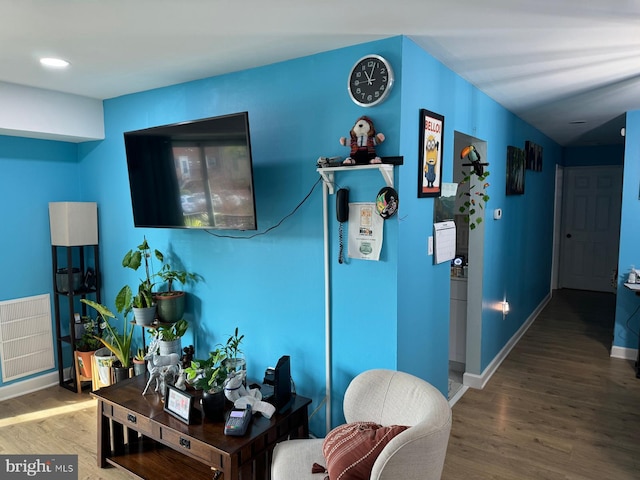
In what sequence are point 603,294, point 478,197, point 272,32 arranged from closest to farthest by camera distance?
point 272,32 → point 478,197 → point 603,294

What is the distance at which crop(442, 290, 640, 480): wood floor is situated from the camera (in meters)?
2.56

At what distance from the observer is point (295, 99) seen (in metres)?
2.53

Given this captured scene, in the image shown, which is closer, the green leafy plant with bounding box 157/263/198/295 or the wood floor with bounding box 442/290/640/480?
the wood floor with bounding box 442/290/640/480

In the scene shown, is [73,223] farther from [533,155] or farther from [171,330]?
[533,155]

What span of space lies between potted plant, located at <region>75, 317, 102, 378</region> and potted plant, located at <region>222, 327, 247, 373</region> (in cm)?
128

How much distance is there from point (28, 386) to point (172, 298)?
5.26ft

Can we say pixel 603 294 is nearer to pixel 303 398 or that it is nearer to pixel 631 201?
pixel 631 201

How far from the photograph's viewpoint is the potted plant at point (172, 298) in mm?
3035

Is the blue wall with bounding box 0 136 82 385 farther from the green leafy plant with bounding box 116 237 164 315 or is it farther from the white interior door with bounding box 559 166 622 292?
the white interior door with bounding box 559 166 622 292

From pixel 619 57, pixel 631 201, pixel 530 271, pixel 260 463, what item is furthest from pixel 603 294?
pixel 260 463

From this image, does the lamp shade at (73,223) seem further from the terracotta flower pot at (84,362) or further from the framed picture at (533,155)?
the framed picture at (533,155)

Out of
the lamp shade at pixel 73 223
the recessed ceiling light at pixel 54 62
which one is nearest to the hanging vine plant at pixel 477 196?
the recessed ceiling light at pixel 54 62

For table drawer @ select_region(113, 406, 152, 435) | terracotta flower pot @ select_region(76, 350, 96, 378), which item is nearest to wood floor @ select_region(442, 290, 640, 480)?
table drawer @ select_region(113, 406, 152, 435)

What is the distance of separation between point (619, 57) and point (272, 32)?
189cm
